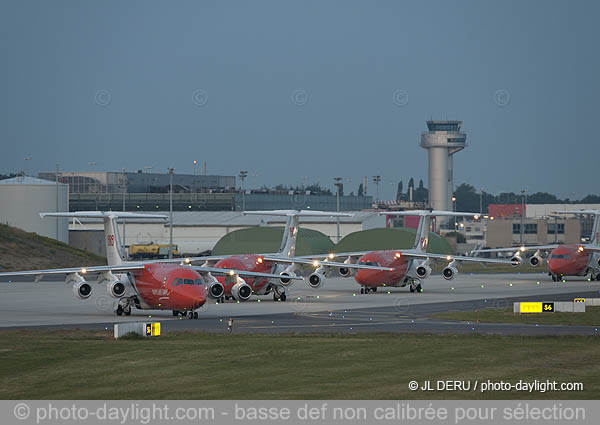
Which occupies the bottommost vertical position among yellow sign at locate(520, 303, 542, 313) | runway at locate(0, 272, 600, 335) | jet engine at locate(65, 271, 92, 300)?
runway at locate(0, 272, 600, 335)

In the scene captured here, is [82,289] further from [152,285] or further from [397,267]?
[397,267]

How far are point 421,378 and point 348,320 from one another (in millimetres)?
24597

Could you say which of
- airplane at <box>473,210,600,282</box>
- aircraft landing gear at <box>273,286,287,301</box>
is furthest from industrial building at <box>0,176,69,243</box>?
aircraft landing gear at <box>273,286,287,301</box>

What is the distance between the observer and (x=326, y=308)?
62938mm

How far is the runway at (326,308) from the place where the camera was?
1932 inches

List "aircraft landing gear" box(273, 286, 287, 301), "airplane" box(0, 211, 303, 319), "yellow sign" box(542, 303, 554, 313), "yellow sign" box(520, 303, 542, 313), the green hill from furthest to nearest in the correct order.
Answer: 1. the green hill
2. "aircraft landing gear" box(273, 286, 287, 301)
3. "yellow sign" box(520, 303, 542, 313)
4. "yellow sign" box(542, 303, 554, 313)
5. "airplane" box(0, 211, 303, 319)

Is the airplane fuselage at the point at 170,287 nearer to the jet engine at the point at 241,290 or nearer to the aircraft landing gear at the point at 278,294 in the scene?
the jet engine at the point at 241,290

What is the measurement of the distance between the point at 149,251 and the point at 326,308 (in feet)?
266

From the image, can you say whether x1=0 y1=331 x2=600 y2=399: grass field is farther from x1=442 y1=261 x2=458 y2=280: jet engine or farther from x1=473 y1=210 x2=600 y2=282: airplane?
x1=473 y1=210 x2=600 y2=282: airplane

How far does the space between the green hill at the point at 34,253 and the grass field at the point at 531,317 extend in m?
61.4

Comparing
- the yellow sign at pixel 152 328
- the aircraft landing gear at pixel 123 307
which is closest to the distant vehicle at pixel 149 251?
the aircraft landing gear at pixel 123 307

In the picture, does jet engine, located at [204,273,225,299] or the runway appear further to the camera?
jet engine, located at [204,273,225,299]

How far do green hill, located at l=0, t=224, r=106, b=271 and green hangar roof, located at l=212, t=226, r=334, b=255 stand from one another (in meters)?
15.0

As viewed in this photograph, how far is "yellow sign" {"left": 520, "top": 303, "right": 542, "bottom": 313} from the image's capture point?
56909mm
